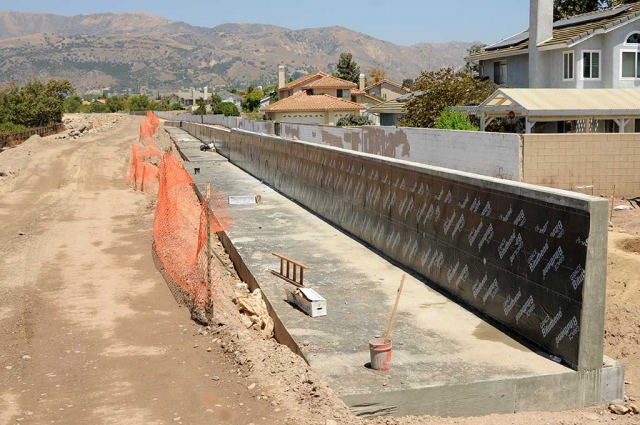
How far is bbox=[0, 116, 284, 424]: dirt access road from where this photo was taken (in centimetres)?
772

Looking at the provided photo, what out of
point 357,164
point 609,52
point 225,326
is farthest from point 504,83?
point 225,326

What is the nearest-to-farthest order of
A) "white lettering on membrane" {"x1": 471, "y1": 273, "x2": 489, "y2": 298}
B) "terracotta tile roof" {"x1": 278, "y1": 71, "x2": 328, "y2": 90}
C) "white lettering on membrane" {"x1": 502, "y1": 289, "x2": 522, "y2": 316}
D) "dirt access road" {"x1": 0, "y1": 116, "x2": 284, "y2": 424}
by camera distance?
"dirt access road" {"x1": 0, "y1": 116, "x2": 284, "y2": 424} → "white lettering on membrane" {"x1": 502, "y1": 289, "x2": 522, "y2": 316} → "white lettering on membrane" {"x1": 471, "y1": 273, "x2": 489, "y2": 298} → "terracotta tile roof" {"x1": 278, "y1": 71, "x2": 328, "y2": 90}

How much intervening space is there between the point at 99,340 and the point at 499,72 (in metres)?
36.7

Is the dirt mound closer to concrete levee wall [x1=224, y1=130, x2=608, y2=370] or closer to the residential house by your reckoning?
concrete levee wall [x1=224, y1=130, x2=608, y2=370]

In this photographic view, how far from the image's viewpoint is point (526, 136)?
1933cm

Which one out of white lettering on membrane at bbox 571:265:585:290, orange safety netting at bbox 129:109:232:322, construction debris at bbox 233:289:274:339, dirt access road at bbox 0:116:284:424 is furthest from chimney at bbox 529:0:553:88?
white lettering on membrane at bbox 571:265:585:290

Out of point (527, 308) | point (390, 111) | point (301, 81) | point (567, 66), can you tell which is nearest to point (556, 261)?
point (527, 308)

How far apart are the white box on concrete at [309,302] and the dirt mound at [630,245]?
26.0ft

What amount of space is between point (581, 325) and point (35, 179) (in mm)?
33853

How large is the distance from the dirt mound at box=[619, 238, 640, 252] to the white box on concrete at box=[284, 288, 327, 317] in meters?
7.92

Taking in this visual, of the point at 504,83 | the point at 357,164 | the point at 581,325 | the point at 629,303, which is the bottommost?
the point at 629,303

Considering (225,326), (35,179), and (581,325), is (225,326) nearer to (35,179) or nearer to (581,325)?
(581,325)

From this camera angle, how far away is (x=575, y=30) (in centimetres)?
3791

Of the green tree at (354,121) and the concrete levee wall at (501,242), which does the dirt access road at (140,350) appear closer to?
the concrete levee wall at (501,242)
